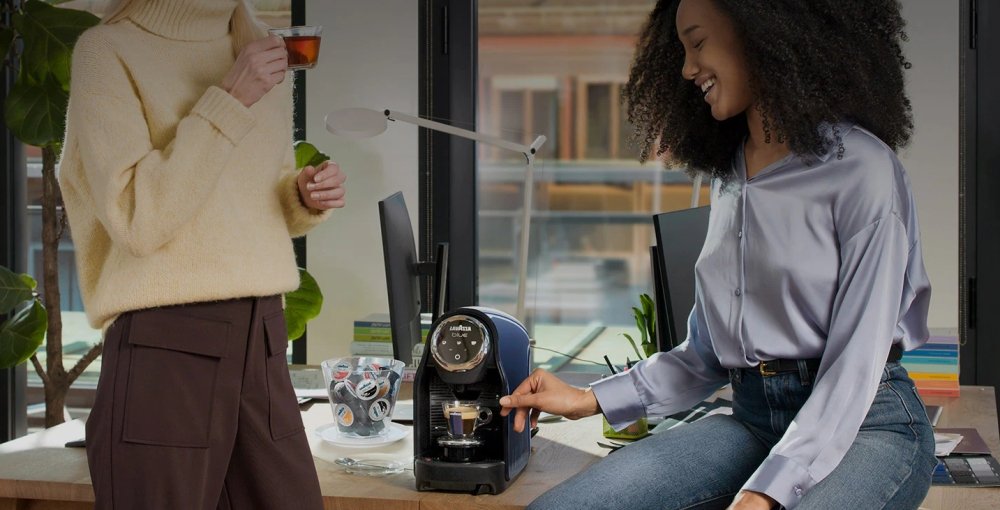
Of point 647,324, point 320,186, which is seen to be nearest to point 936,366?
point 647,324

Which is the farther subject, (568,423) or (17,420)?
(17,420)

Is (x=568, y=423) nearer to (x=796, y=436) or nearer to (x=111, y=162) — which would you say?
(x=796, y=436)

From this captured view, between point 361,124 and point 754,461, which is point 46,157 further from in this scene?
point 754,461

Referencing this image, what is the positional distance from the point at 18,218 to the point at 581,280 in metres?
2.09

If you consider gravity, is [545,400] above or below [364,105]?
below

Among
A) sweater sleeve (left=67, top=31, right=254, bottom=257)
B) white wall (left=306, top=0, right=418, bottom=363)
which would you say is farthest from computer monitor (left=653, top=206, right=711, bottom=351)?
white wall (left=306, top=0, right=418, bottom=363)

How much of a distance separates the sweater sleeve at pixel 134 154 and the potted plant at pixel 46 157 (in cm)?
170

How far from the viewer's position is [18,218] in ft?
13.7

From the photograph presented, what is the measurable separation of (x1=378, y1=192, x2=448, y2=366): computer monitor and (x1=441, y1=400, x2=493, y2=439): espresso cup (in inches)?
22.3

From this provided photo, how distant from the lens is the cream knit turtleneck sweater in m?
1.68

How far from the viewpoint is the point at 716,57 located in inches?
71.8

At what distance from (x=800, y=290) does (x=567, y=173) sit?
246 centimetres

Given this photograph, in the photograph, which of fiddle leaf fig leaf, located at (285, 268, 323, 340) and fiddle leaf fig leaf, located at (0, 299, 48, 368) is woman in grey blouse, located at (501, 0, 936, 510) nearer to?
fiddle leaf fig leaf, located at (285, 268, 323, 340)

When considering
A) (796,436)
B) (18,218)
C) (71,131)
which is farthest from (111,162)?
(18,218)
